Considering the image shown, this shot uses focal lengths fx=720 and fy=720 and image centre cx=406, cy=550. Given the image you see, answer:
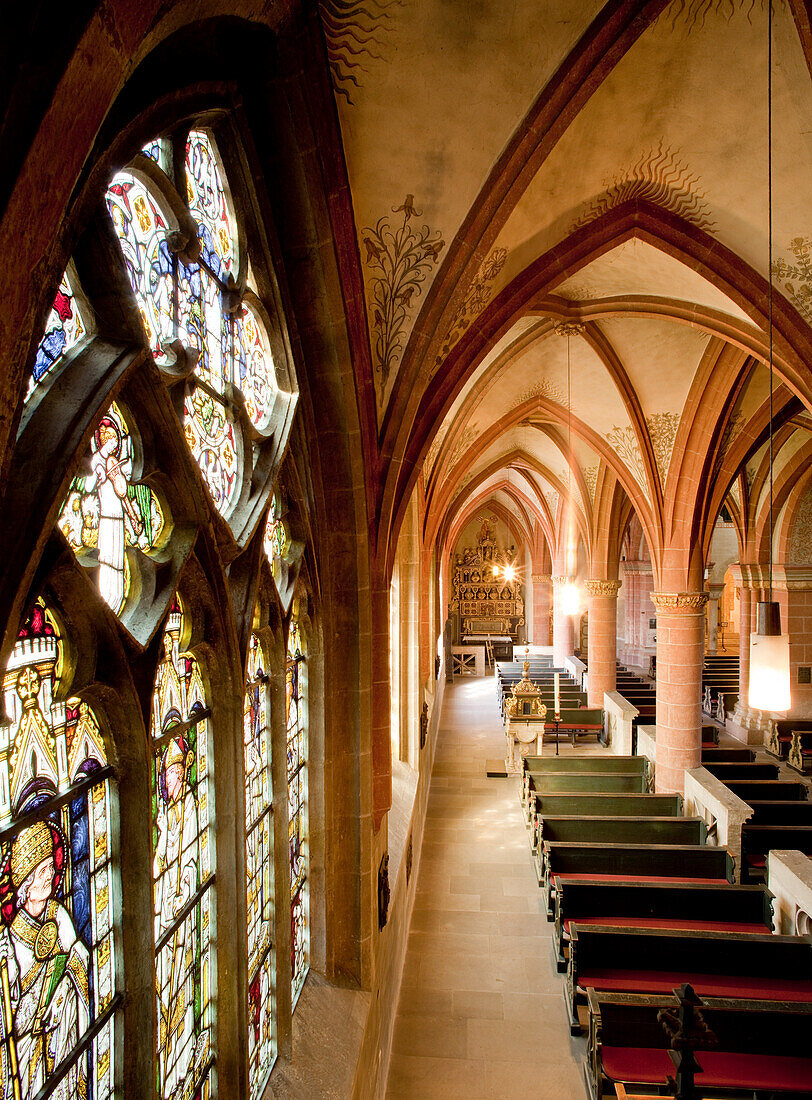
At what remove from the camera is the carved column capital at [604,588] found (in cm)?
1482

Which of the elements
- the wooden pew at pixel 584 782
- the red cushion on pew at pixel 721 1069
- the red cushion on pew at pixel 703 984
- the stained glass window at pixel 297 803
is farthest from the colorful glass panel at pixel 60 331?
the wooden pew at pixel 584 782

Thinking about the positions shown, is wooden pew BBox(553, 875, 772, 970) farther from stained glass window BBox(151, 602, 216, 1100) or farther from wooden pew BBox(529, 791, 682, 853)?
stained glass window BBox(151, 602, 216, 1100)

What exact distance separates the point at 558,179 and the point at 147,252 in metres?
3.50

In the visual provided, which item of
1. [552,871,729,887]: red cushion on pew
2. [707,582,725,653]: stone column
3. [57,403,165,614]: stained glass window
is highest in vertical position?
[57,403,165,614]: stained glass window

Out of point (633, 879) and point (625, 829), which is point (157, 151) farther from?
point (625, 829)

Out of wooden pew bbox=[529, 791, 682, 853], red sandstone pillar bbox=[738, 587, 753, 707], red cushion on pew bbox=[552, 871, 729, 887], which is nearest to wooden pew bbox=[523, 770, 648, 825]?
wooden pew bbox=[529, 791, 682, 853]

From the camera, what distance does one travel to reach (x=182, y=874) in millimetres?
2582

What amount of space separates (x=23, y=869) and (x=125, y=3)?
1.79m

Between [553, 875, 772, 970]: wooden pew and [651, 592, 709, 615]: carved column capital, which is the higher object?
[651, 592, 709, 615]: carved column capital

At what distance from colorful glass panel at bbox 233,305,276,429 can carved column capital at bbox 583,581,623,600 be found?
39.5ft

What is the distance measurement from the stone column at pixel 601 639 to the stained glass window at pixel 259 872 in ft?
39.0

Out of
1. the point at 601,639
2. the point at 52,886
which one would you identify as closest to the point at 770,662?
the point at 52,886

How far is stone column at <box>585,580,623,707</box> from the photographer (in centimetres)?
1459

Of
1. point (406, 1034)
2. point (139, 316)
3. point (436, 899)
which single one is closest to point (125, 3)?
point (139, 316)
